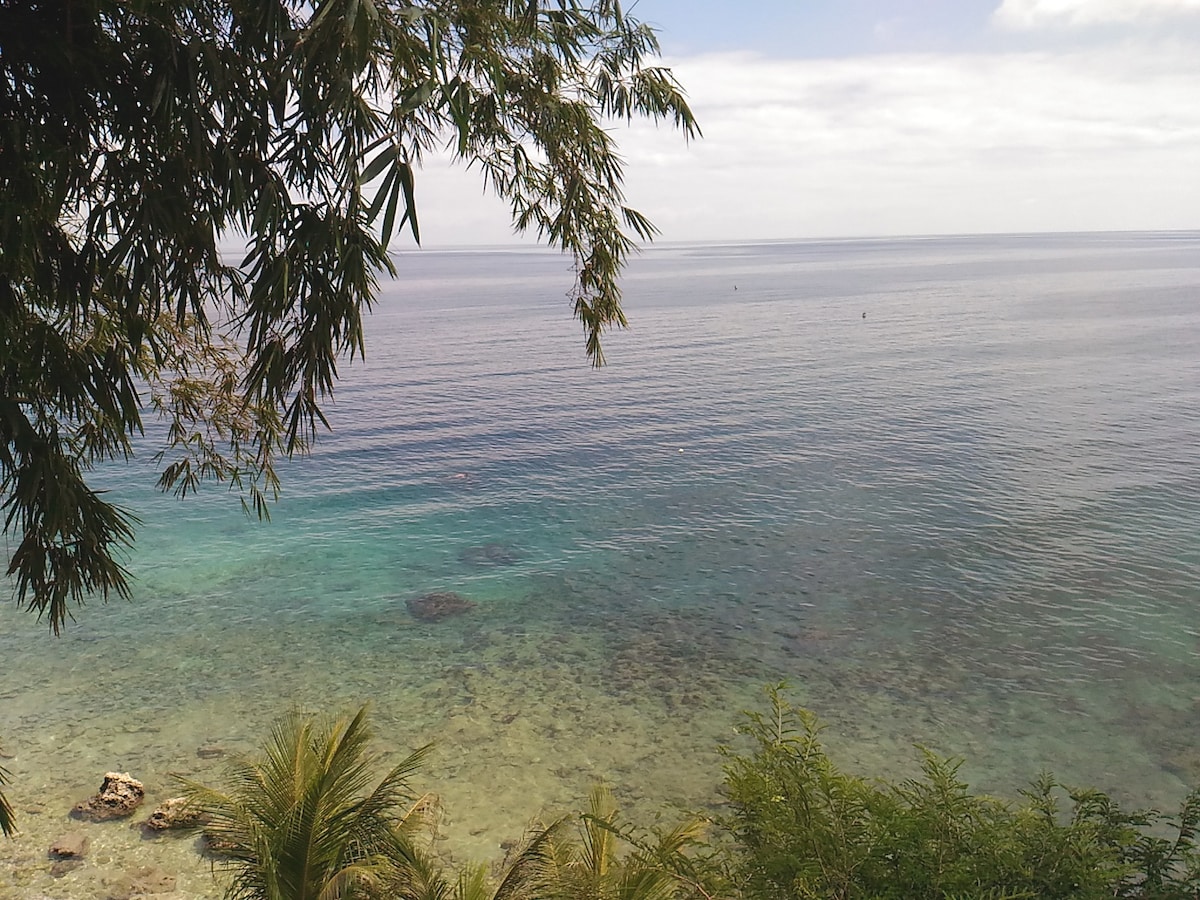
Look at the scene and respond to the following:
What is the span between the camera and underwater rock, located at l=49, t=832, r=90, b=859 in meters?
15.1

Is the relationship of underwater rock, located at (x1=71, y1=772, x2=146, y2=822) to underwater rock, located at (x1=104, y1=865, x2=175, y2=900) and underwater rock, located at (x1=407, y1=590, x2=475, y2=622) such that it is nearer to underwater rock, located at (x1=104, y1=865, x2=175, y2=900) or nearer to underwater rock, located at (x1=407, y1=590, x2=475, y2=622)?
underwater rock, located at (x1=104, y1=865, x2=175, y2=900)

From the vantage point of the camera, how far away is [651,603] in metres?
27.7

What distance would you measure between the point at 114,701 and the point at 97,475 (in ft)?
80.1

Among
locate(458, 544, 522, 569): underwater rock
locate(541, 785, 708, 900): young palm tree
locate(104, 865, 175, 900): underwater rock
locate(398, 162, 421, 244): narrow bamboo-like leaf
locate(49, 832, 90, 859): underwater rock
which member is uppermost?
locate(398, 162, 421, 244): narrow bamboo-like leaf

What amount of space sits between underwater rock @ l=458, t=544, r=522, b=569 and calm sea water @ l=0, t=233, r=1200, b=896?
0.34 m

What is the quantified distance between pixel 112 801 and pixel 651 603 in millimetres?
16034

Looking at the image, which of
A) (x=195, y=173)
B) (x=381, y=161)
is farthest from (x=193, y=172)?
(x=381, y=161)

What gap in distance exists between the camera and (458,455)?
4462 centimetres

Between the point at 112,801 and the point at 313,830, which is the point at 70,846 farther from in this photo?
the point at 313,830

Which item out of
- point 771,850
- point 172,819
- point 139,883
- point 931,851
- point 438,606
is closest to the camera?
point 931,851

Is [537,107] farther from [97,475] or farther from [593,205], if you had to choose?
[97,475]

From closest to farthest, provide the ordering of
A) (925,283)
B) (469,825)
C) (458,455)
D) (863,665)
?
(469,825) → (863,665) → (458,455) → (925,283)

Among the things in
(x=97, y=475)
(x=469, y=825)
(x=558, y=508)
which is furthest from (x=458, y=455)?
(x=469, y=825)

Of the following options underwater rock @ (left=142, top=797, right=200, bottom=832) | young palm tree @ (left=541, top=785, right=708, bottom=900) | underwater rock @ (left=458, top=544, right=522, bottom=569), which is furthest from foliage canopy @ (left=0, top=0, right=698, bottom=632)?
underwater rock @ (left=458, top=544, right=522, bottom=569)
